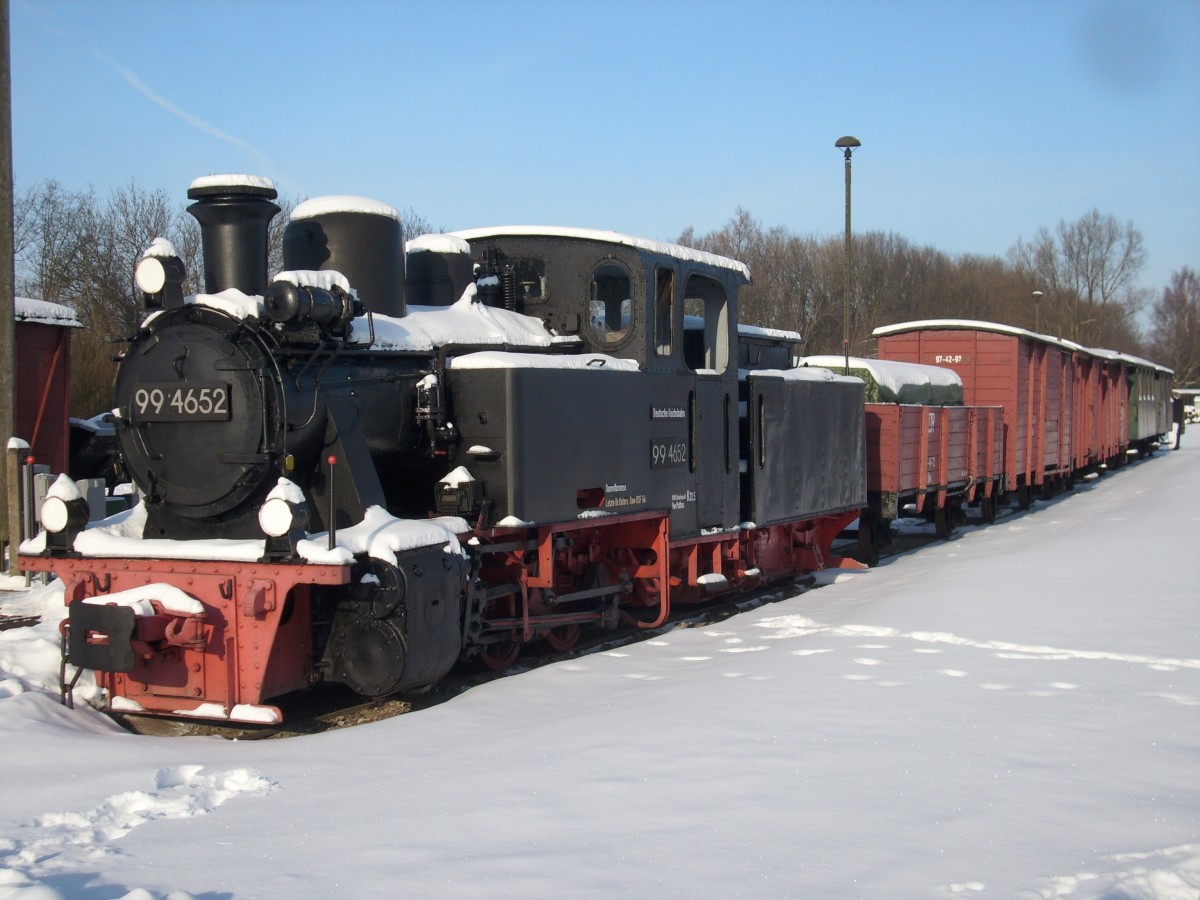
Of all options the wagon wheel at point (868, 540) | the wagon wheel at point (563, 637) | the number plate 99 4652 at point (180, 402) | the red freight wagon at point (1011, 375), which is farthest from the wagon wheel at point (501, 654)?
the red freight wagon at point (1011, 375)

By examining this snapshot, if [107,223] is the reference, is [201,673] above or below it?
below

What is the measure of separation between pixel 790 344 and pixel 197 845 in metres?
9.40

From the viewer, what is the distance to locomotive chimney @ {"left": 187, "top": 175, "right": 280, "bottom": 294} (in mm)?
6352

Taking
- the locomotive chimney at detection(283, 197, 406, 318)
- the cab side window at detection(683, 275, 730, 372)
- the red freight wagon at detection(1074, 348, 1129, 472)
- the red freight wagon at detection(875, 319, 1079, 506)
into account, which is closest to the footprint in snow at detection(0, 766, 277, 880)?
the locomotive chimney at detection(283, 197, 406, 318)

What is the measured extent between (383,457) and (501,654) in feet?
5.29

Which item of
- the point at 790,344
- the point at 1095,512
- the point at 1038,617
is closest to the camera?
the point at 1038,617

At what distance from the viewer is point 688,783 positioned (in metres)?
4.38

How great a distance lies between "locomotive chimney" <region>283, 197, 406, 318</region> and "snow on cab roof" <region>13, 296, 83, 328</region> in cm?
749

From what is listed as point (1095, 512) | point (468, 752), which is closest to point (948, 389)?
point (1095, 512)

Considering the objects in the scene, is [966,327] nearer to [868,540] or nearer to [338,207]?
[868,540]

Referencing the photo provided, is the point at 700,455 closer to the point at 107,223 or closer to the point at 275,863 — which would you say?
the point at 275,863

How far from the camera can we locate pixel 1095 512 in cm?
1755

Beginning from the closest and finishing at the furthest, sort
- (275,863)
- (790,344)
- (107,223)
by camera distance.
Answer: (275,863)
(790,344)
(107,223)

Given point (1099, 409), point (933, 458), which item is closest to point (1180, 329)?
point (1099, 409)
